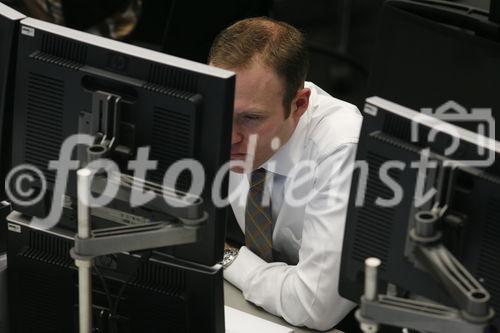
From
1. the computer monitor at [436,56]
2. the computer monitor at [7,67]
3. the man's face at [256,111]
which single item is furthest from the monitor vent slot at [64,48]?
the computer monitor at [436,56]

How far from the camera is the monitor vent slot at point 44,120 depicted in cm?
201

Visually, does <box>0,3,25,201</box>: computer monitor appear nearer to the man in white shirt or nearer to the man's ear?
the man in white shirt

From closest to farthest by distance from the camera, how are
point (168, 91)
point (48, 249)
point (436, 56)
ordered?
1. point (168, 91)
2. point (48, 249)
3. point (436, 56)

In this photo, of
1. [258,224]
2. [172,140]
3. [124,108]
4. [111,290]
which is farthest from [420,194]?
[258,224]

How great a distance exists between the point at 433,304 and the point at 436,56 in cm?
109

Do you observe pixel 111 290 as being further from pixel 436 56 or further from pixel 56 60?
pixel 436 56

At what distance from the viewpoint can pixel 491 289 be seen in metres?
1.84

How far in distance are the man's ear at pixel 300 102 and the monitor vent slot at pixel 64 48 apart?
0.77 m

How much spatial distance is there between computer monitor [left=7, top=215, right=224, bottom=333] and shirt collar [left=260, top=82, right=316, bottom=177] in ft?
2.35

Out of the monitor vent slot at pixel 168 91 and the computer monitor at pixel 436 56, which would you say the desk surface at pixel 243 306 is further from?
the monitor vent slot at pixel 168 91

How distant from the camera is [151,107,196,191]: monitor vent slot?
1900mm

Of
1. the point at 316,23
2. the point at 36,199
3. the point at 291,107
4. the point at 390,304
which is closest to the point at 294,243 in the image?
the point at 291,107

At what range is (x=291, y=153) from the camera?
2689 mm

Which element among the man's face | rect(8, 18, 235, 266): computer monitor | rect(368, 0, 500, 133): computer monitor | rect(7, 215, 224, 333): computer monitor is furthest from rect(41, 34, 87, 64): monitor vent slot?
rect(368, 0, 500, 133): computer monitor
